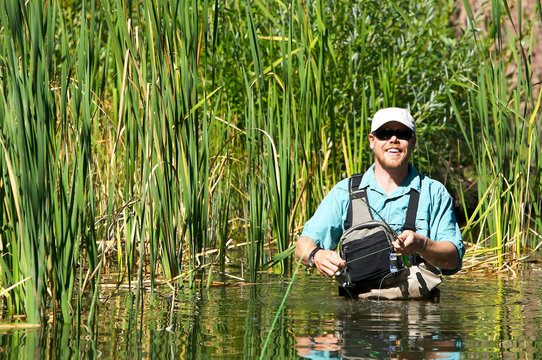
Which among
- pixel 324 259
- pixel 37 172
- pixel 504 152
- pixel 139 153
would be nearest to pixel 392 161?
pixel 324 259

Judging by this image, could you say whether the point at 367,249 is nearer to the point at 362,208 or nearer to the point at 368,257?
the point at 368,257

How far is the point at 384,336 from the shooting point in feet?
10.6

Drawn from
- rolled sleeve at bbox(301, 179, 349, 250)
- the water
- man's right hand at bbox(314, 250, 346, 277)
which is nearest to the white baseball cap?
Result: rolled sleeve at bbox(301, 179, 349, 250)

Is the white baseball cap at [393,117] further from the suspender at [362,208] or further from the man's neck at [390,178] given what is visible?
the suspender at [362,208]

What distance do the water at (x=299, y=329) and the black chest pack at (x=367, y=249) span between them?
10 centimetres

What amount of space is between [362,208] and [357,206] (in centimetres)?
3

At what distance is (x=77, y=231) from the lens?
3217mm

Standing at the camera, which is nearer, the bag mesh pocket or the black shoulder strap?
the bag mesh pocket

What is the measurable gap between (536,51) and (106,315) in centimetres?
977

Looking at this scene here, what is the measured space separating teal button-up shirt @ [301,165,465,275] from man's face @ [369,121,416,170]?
0.37ft

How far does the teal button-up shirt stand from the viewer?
13.2 feet

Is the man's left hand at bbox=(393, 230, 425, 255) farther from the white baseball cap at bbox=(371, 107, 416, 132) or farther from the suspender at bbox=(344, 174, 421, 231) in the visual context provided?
the white baseball cap at bbox=(371, 107, 416, 132)

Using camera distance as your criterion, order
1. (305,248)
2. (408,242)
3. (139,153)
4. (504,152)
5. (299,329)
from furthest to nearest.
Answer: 1. (504,152)
2. (139,153)
3. (305,248)
4. (408,242)
5. (299,329)

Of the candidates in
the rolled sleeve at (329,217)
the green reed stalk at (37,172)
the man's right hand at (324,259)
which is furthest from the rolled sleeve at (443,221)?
the green reed stalk at (37,172)
